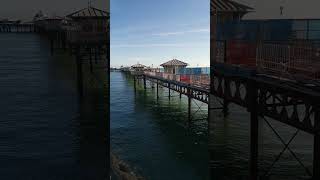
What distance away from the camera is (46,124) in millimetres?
22562

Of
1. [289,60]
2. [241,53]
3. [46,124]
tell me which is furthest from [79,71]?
[289,60]

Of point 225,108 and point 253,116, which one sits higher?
point 253,116

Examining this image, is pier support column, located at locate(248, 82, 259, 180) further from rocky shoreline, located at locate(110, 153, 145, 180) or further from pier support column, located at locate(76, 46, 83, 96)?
pier support column, located at locate(76, 46, 83, 96)

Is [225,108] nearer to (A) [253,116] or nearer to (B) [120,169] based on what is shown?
(A) [253,116]

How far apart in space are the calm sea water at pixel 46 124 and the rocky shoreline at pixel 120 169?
9385mm

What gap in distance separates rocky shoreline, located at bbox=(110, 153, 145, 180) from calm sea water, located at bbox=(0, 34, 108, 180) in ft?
30.8

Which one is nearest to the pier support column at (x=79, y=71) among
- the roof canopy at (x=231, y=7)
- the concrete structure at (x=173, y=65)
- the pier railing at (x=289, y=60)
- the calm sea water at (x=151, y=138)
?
the roof canopy at (x=231, y=7)

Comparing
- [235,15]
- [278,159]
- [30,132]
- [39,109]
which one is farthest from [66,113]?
[278,159]

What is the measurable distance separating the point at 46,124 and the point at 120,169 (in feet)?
69.8

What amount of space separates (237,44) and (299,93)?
189 inches

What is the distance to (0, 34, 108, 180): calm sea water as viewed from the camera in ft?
49.5

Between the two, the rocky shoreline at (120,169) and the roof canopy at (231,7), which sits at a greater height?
the roof canopy at (231,7)

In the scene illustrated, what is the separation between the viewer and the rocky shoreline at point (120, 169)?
1998 mm

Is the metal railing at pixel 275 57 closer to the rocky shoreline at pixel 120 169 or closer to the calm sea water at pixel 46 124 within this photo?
the calm sea water at pixel 46 124
